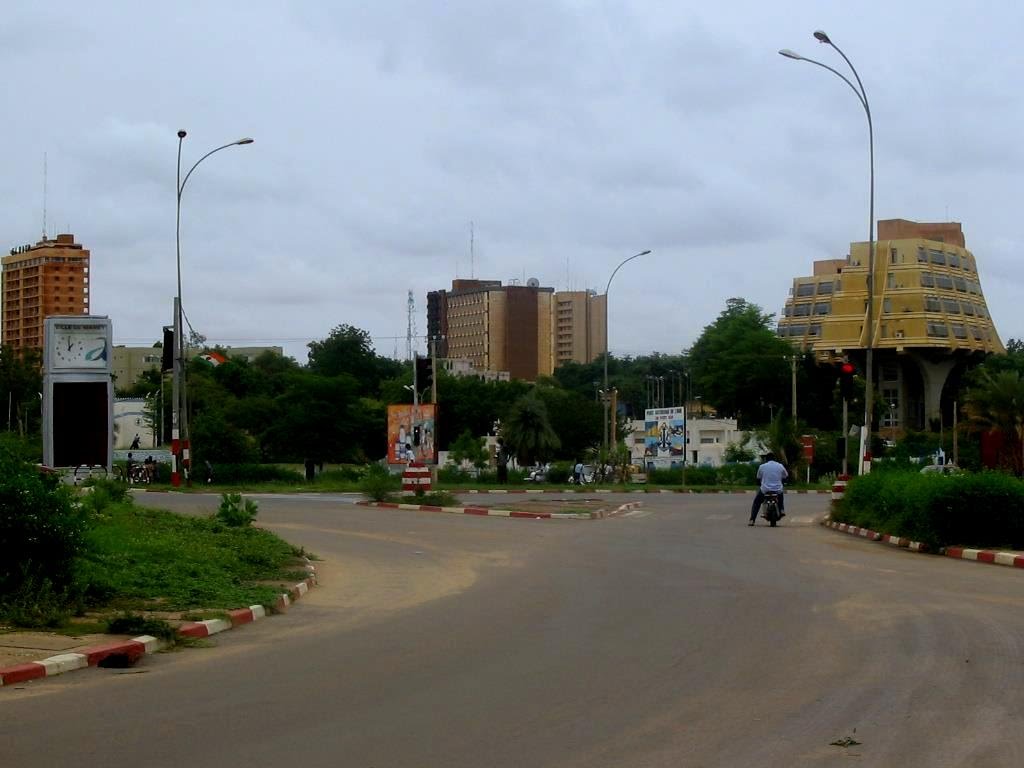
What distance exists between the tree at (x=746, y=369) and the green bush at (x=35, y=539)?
323ft

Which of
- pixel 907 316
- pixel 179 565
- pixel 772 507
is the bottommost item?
pixel 772 507

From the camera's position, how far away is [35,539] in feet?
42.9

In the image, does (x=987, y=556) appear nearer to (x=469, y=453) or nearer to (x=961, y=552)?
(x=961, y=552)

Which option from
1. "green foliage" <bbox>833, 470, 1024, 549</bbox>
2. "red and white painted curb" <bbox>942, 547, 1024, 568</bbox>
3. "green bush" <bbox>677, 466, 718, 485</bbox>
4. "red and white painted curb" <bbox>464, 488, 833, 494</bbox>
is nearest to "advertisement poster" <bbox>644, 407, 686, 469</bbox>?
"green bush" <bbox>677, 466, 718, 485</bbox>

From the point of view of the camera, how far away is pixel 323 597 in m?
16.0

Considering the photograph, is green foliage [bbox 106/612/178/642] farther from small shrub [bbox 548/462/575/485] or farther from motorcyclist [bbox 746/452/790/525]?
small shrub [bbox 548/462/575/485]

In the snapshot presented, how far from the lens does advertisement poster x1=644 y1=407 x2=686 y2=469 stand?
91438 mm

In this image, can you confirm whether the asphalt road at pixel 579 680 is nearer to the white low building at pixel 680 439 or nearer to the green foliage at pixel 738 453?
the green foliage at pixel 738 453

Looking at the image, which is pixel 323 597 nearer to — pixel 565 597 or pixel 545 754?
pixel 565 597

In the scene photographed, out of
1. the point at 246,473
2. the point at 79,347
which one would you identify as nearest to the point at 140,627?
the point at 79,347

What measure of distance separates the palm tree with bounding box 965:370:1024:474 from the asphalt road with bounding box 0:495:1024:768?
91.0 ft

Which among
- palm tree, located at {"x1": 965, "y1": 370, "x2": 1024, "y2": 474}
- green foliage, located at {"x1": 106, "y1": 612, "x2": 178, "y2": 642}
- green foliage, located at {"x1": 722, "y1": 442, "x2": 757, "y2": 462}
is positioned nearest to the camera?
green foliage, located at {"x1": 106, "y1": 612, "x2": 178, "y2": 642}

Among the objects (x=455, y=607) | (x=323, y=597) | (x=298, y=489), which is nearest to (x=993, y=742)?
(x=455, y=607)

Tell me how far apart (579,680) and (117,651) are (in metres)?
4.03
